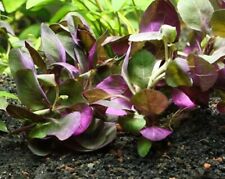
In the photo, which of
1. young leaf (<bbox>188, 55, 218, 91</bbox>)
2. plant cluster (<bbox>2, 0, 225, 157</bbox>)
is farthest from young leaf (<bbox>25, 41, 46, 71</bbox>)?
young leaf (<bbox>188, 55, 218, 91</bbox>)

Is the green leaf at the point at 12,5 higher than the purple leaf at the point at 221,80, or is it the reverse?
the purple leaf at the point at 221,80

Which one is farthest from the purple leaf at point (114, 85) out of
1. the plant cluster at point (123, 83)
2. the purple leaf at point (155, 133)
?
the purple leaf at point (155, 133)

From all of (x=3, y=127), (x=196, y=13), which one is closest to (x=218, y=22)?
(x=196, y=13)

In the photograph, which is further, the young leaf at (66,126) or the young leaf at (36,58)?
the young leaf at (36,58)

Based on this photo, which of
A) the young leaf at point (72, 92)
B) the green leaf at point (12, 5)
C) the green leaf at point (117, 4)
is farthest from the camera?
the green leaf at point (12, 5)

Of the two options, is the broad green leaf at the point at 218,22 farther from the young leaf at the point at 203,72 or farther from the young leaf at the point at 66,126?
the young leaf at the point at 66,126

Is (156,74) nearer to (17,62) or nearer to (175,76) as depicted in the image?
(175,76)

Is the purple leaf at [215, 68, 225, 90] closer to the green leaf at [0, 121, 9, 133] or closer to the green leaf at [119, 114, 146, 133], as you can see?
the green leaf at [119, 114, 146, 133]
